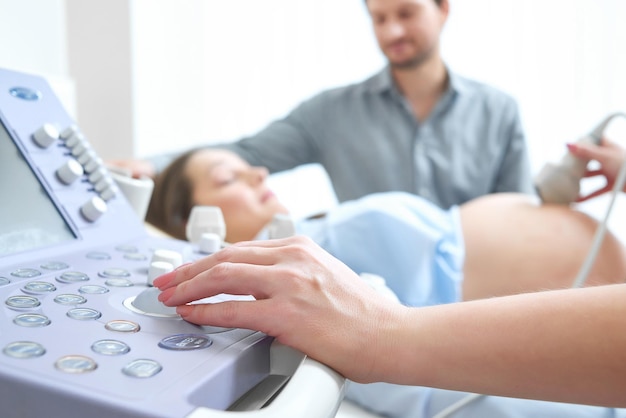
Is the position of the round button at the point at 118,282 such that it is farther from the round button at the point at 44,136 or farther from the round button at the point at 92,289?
the round button at the point at 44,136

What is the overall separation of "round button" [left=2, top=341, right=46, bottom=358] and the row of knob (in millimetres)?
242

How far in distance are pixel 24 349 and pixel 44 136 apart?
28 centimetres

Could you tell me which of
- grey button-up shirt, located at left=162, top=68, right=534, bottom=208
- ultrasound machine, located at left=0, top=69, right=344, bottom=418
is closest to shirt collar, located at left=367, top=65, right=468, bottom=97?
grey button-up shirt, located at left=162, top=68, right=534, bottom=208

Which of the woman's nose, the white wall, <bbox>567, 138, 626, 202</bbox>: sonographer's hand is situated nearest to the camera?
<bbox>567, 138, 626, 202</bbox>: sonographer's hand

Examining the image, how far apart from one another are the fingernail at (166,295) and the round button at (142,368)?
3.3 inches

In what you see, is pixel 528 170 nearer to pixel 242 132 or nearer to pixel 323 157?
pixel 323 157

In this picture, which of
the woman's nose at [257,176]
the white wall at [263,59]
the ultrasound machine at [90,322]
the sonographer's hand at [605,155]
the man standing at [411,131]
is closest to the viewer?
the ultrasound machine at [90,322]

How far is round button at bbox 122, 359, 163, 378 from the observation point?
0.86 feet

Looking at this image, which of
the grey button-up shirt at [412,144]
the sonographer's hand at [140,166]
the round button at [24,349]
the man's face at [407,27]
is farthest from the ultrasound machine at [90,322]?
the man's face at [407,27]

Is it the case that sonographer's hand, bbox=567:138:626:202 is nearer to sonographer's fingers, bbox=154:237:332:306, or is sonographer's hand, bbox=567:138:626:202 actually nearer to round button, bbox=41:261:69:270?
sonographer's fingers, bbox=154:237:332:306

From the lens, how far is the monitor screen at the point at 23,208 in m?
0.44

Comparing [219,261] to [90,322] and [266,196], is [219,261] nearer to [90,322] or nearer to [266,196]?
[90,322]

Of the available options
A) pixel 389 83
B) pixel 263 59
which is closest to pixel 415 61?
pixel 389 83

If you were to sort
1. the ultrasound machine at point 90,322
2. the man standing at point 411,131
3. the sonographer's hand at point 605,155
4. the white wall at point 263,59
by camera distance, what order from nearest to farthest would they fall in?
the ultrasound machine at point 90,322 < the sonographer's hand at point 605,155 < the white wall at point 263,59 < the man standing at point 411,131
